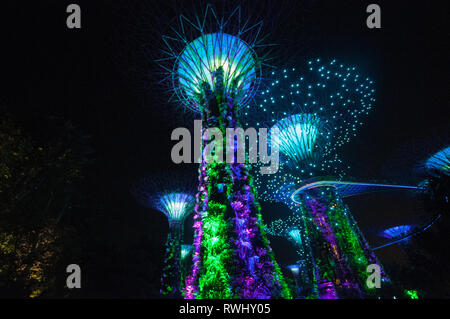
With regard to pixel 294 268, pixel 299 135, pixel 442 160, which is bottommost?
pixel 294 268

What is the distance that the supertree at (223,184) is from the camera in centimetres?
636

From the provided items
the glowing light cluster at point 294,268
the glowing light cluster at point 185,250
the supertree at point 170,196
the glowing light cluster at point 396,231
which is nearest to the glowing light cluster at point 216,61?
the supertree at point 170,196

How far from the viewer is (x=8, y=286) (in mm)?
9750

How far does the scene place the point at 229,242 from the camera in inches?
268

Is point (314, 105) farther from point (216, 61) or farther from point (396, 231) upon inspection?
point (396, 231)

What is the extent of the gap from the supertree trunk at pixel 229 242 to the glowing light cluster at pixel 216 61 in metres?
3.79

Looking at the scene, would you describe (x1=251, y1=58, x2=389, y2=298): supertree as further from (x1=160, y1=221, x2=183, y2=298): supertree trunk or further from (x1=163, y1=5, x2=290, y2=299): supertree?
(x1=160, y1=221, x2=183, y2=298): supertree trunk

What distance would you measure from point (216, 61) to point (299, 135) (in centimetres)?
728

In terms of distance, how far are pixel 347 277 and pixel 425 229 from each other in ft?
21.0

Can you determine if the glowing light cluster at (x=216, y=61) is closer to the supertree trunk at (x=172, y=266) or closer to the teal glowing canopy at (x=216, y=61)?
the teal glowing canopy at (x=216, y=61)

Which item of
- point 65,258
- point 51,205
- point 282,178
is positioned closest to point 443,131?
point 282,178

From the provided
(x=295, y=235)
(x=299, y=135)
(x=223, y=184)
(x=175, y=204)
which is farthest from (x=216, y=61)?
(x=295, y=235)

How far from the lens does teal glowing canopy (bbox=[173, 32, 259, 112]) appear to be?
10.7m

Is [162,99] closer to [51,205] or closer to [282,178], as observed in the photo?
[51,205]
